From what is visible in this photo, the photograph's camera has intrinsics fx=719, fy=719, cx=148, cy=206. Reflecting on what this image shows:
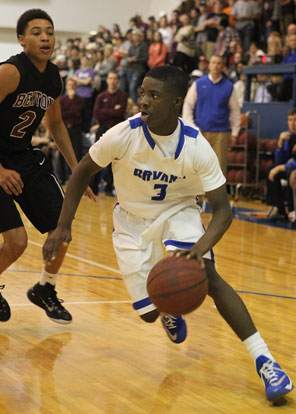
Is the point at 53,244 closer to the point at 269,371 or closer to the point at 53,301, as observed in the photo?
the point at 269,371

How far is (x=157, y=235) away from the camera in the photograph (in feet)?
11.8

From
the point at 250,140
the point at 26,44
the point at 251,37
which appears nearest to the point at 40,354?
the point at 26,44

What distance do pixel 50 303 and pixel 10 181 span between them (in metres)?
0.88

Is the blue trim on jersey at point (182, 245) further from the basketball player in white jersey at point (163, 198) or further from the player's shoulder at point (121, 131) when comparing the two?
the player's shoulder at point (121, 131)

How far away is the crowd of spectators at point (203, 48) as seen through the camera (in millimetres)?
12797

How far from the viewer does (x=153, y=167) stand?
11.4 feet

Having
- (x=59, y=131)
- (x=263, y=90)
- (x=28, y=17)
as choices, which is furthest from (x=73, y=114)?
(x=28, y=17)

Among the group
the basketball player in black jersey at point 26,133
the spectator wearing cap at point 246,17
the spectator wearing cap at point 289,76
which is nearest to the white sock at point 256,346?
the basketball player in black jersey at point 26,133

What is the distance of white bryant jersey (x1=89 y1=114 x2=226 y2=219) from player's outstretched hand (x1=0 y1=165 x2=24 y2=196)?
2.01 ft

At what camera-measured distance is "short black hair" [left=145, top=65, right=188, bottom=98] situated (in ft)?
10.9

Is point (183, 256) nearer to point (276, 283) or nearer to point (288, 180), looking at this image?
point (276, 283)

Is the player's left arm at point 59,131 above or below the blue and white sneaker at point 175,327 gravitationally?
above

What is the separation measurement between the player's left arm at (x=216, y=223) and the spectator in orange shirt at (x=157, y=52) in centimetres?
1227

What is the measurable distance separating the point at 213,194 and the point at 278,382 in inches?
34.5
